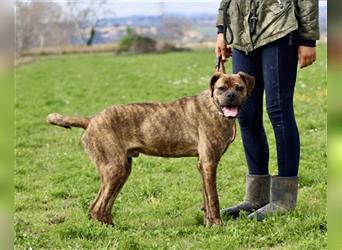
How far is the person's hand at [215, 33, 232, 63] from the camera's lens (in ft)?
17.1

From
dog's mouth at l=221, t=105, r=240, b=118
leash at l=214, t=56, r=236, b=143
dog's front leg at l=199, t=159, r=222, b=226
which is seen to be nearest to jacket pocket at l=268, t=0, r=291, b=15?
leash at l=214, t=56, r=236, b=143

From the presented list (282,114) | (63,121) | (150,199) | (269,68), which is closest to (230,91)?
(269,68)

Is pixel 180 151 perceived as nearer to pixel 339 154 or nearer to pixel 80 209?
pixel 80 209

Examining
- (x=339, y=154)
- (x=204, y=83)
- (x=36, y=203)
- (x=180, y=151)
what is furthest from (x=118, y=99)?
(x=339, y=154)

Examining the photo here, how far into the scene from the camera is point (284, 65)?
186 inches

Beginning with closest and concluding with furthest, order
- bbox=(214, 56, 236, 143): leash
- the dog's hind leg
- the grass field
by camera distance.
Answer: the grass field
the dog's hind leg
bbox=(214, 56, 236, 143): leash

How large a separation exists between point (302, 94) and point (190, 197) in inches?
351

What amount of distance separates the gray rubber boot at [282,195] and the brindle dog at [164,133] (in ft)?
1.65

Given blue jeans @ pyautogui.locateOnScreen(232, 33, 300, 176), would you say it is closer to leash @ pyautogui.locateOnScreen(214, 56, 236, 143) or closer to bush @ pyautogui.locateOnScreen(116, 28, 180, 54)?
leash @ pyautogui.locateOnScreen(214, 56, 236, 143)

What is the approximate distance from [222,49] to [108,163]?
1.43 metres

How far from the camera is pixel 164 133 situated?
4832 mm

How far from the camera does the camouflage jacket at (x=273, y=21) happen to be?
4.58m

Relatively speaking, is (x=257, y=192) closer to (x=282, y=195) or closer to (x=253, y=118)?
(x=282, y=195)

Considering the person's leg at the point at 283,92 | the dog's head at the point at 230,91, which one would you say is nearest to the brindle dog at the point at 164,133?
the dog's head at the point at 230,91
